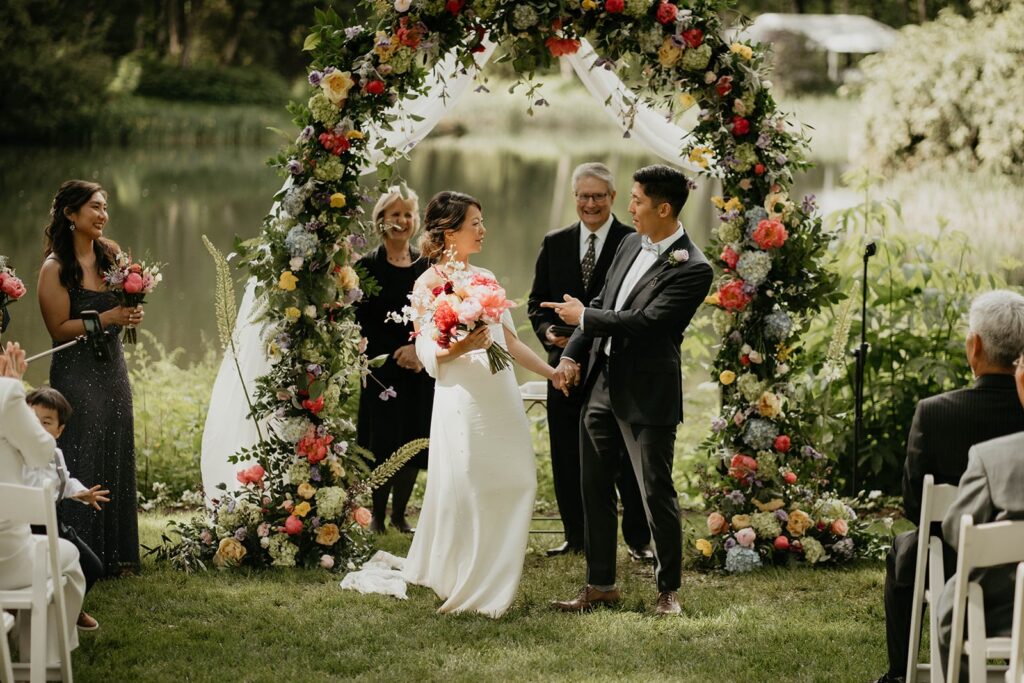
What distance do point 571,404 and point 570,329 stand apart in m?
0.39

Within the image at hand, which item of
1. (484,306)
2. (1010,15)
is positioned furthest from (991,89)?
(484,306)

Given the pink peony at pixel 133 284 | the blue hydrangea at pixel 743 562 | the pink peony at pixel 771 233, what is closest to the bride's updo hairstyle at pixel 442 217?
the pink peony at pixel 133 284

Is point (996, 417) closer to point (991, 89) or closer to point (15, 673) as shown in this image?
point (15, 673)

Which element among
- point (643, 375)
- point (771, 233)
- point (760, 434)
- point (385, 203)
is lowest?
point (760, 434)

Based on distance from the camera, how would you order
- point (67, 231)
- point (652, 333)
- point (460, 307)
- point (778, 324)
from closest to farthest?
1. point (460, 307)
2. point (652, 333)
3. point (67, 231)
4. point (778, 324)

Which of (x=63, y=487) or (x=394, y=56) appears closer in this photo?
(x=63, y=487)

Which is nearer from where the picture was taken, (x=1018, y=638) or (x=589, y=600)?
(x=1018, y=638)

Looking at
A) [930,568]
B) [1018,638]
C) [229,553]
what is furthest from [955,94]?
[1018,638]

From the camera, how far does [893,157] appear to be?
65.4ft

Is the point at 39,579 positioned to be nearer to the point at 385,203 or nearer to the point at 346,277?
the point at 346,277

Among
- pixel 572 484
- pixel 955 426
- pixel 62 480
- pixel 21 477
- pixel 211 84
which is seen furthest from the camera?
pixel 211 84

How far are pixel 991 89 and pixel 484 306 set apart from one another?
15299 millimetres

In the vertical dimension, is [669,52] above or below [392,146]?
above

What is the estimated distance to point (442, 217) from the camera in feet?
17.7
